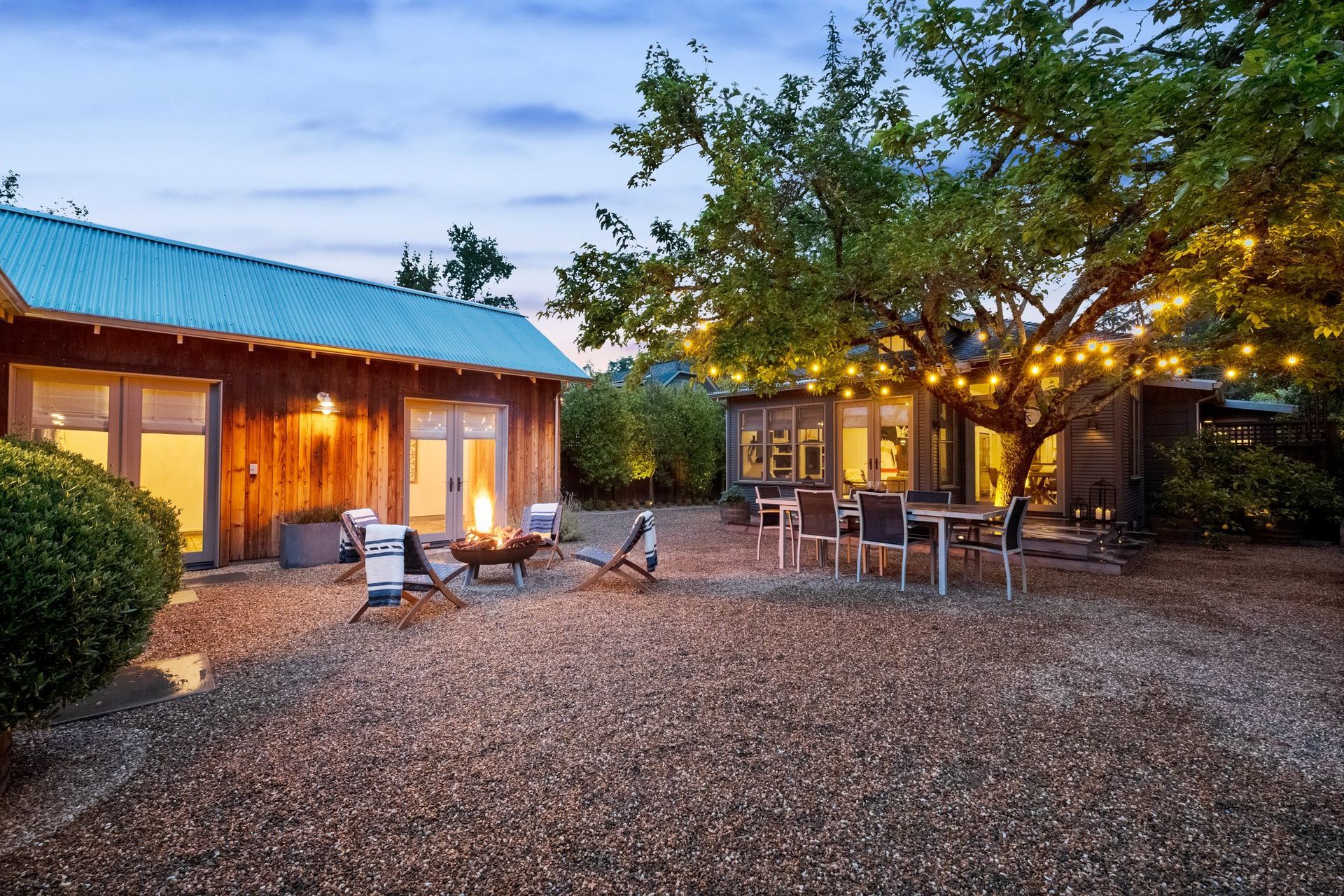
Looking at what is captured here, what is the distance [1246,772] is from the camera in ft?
7.89

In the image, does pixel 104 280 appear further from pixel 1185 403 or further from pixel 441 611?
pixel 1185 403

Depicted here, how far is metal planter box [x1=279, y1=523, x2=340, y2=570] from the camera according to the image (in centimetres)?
706

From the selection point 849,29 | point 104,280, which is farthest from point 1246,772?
point 849,29

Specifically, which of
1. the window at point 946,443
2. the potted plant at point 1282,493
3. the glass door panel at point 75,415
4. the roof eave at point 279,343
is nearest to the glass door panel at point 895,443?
the window at point 946,443

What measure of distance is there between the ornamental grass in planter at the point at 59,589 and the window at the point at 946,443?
424 inches

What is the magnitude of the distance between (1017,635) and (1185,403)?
8.77 meters

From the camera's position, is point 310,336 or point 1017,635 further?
point 310,336

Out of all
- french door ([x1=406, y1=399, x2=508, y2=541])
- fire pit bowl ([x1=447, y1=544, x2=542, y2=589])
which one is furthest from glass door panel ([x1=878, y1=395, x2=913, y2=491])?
fire pit bowl ([x1=447, y1=544, x2=542, y2=589])

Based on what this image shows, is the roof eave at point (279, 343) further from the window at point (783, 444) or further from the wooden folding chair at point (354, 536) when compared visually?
the window at point (783, 444)

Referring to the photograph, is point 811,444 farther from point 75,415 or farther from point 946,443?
point 75,415

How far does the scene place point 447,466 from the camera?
905 cm

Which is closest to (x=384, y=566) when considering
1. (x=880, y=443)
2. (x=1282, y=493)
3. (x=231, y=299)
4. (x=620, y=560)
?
(x=620, y=560)

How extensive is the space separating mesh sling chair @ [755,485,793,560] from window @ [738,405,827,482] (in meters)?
0.25

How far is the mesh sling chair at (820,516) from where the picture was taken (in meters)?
6.32
